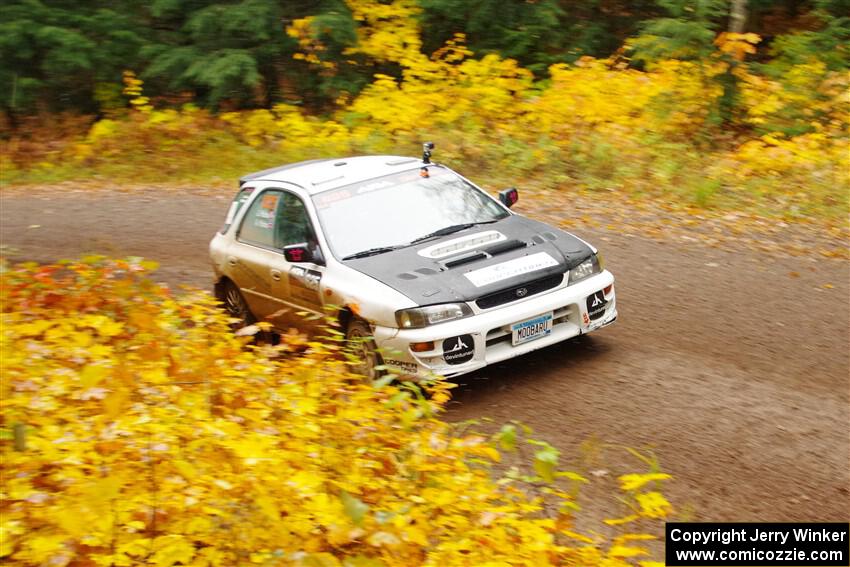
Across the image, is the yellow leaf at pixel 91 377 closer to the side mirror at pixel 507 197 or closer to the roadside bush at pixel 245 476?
the roadside bush at pixel 245 476

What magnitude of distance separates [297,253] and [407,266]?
107cm

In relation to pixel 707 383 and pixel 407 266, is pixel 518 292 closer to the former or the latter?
pixel 407 266

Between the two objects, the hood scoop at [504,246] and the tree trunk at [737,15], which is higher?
the tree trunk at [737,15]

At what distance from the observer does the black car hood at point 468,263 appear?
7.29 m

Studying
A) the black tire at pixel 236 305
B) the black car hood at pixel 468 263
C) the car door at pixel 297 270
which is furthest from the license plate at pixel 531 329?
the black tire at pixel 236 305

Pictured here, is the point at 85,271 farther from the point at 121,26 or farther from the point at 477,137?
the point at 121,26

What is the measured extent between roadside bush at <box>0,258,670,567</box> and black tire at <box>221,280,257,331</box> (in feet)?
9.00

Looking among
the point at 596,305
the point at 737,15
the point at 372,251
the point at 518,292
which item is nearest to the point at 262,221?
the point at 372,251

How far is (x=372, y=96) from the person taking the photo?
18.8 m

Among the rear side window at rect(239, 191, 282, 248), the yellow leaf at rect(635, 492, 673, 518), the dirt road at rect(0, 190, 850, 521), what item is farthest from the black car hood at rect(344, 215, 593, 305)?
the yellow leaf at rect(635, 492, 673, 518)

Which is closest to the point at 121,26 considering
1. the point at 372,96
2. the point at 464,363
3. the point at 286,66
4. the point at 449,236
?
the point at 286,66

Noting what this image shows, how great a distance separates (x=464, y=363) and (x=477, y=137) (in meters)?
10.3

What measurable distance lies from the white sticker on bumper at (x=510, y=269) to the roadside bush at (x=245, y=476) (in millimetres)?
1606

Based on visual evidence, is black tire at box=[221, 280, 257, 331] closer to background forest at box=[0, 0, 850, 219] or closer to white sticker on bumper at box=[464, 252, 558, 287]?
white sticker on bumper at box=[464, 252, 558, 287]
